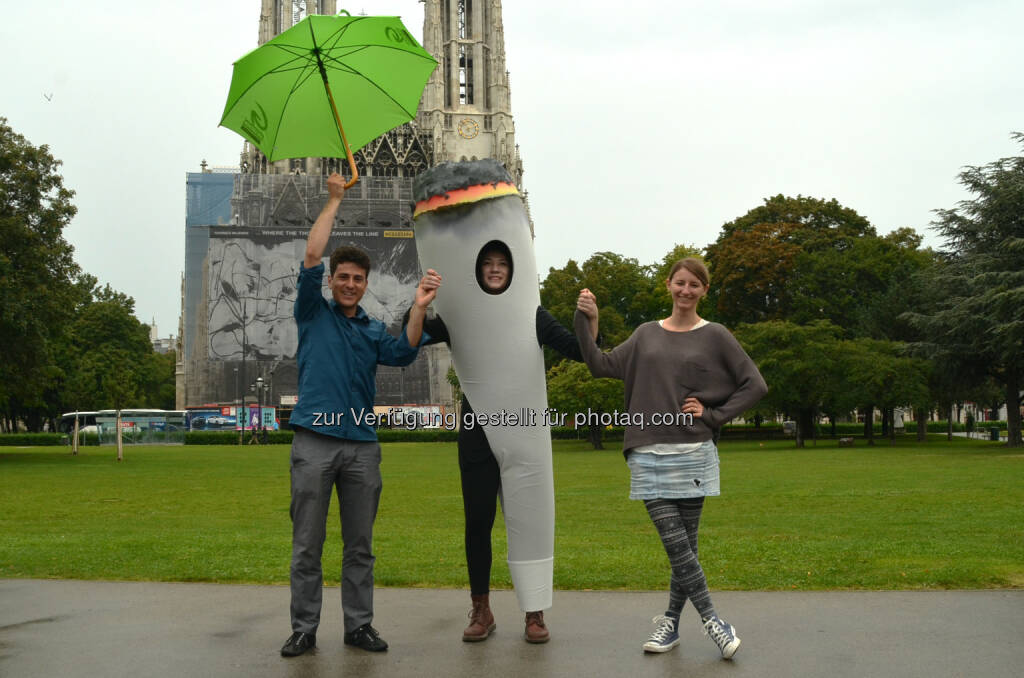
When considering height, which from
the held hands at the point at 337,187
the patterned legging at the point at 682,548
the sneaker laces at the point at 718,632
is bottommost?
the sneaker laces at the point at 718,632

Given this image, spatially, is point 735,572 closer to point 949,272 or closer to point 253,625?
point 253,625

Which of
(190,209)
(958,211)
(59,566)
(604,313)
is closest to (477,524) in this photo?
(59,566)

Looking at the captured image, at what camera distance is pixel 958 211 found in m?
37.2

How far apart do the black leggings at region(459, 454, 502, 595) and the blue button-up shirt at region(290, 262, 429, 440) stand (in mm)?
608

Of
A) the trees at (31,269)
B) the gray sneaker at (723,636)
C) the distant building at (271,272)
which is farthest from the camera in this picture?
the distant building at (271,272)

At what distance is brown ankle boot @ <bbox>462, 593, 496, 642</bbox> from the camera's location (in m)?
4.85

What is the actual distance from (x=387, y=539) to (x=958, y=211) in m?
34.1

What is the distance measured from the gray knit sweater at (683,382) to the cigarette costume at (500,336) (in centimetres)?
57

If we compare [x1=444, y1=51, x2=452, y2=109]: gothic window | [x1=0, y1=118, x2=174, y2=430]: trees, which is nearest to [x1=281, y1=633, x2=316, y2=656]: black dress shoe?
[x1=0, y1=118, x2=174, y2=430]: trees

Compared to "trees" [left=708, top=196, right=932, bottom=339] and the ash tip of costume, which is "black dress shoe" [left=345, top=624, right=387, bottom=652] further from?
"trees" [left=708, top=196, right=932, bottom=339]

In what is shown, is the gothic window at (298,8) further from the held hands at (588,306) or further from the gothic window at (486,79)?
the held hands at (588,306)

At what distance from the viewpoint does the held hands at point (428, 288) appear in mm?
4975

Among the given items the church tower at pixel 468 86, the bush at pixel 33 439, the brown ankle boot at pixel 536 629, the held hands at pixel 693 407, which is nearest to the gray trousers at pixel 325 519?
the brown ankle boot at pixel 536 629

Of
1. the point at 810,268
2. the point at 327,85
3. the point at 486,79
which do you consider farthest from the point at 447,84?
the point at 327,85
